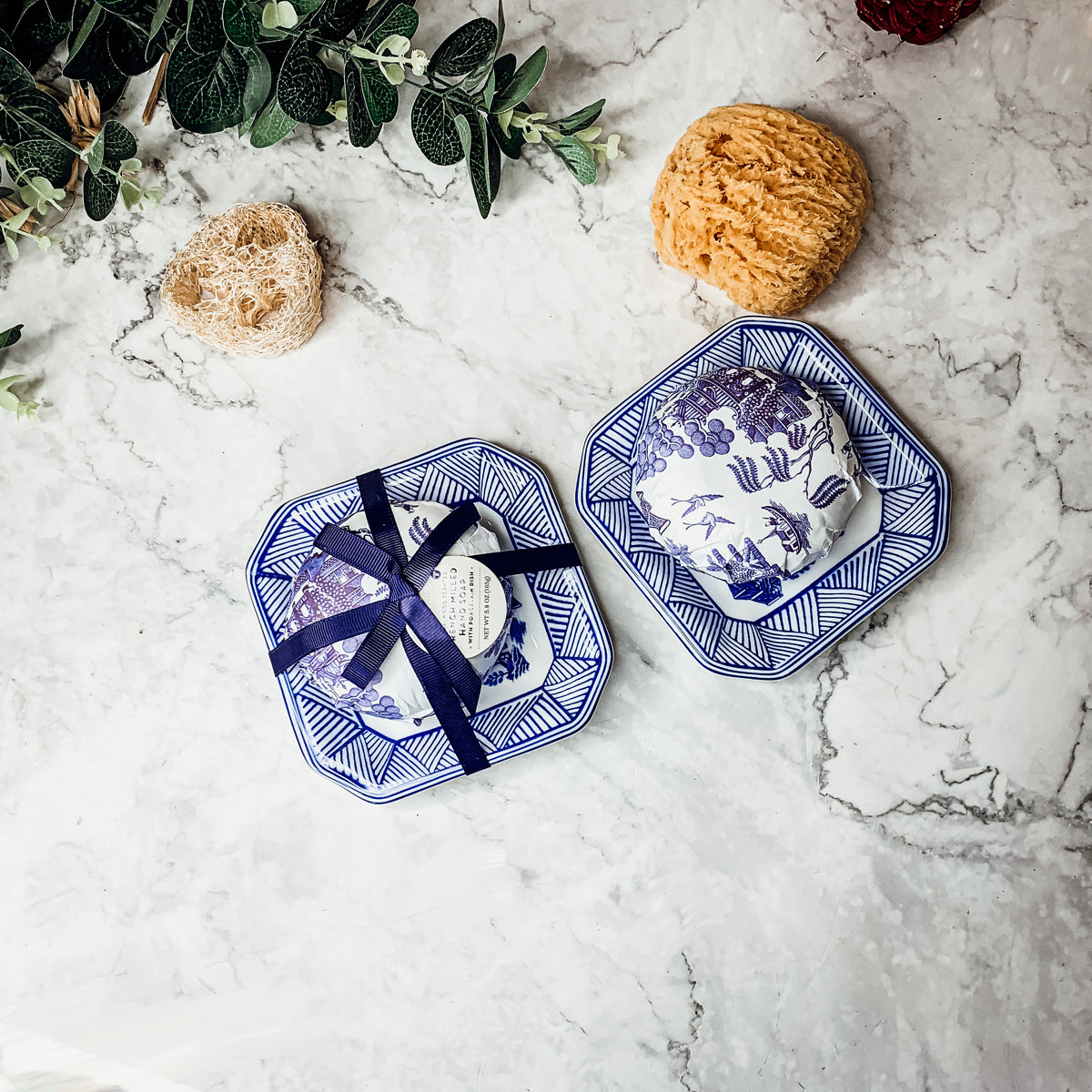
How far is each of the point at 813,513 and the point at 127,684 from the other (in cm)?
78

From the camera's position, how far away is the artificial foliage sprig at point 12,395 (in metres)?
0.96

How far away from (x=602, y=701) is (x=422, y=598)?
0.83ft

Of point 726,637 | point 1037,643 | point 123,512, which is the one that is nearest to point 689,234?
point 726,637

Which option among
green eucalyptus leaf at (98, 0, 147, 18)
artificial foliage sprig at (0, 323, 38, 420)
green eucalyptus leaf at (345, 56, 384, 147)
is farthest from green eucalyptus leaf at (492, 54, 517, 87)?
artificial foliage sprig at (0, 323, 38, 420)

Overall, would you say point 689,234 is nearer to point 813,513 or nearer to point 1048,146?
point 813,513

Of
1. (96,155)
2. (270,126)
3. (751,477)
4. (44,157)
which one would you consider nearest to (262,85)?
(270,126)

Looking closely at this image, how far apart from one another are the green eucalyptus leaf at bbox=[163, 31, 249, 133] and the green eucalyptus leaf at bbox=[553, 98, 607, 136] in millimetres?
323

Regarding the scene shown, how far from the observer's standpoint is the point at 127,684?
3.26ft

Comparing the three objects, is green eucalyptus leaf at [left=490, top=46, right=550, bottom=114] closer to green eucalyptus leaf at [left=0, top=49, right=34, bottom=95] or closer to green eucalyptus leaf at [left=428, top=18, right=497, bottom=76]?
green eucalyptus leaf at [left=428, top=18, right=497, bottom=76]

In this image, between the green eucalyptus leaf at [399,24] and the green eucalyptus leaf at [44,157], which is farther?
the green eucalyptus leaf at [44,157]

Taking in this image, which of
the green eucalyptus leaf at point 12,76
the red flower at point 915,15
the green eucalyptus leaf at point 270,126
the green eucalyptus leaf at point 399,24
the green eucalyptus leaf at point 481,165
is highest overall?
the red flower at point 915,15

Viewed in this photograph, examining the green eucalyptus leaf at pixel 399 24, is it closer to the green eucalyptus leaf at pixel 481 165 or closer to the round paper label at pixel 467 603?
the green eucalyptus leaf at pixel 481 165

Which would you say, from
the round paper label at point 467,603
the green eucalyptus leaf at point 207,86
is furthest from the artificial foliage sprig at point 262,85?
the round paper label at point 467,603

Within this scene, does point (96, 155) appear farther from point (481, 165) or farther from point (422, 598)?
point (422, 598)
